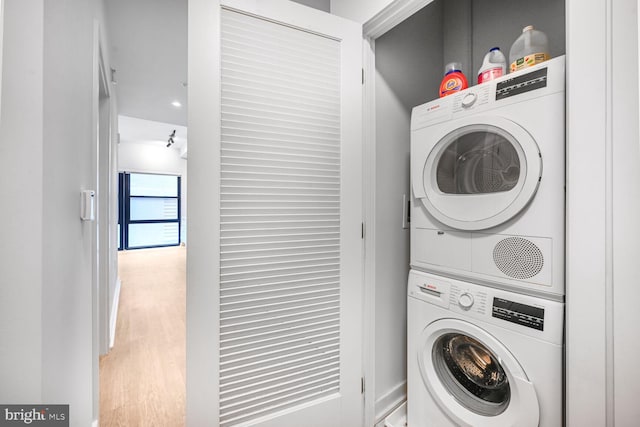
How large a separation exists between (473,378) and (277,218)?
1.10m

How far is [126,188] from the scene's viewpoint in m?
6.59

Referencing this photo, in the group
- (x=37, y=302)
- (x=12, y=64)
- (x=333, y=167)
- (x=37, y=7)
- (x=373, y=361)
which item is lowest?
(x=373, y=361)

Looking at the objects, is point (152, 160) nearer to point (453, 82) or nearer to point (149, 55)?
point (149, 55)

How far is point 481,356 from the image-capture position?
1245mm

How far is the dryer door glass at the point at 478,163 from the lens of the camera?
1.12m

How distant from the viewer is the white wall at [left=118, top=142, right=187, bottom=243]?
6480 mm

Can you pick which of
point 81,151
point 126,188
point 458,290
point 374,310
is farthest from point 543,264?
point 126,188

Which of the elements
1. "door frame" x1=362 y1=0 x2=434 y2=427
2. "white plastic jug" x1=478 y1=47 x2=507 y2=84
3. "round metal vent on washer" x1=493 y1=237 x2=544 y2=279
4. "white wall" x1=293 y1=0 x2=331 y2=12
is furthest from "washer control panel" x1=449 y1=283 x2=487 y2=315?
"white wall" x1=293 y1=0 x2=331 y2=12

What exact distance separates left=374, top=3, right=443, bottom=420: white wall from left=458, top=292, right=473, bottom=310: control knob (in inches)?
17.5

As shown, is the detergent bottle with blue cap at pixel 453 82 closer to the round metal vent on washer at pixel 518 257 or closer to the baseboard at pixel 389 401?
the round metal vent on washer at pixel 518 257

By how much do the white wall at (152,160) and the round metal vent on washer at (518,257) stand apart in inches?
246

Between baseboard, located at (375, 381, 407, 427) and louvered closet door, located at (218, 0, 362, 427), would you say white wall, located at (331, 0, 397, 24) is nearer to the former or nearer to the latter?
louvered closet door, located at (218, 0, 362, 427)

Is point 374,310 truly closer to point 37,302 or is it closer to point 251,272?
point 251,272

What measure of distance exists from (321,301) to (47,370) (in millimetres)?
928
